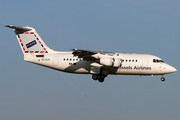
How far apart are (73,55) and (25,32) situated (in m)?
7.56

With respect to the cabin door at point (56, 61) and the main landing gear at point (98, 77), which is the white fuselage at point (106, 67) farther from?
the main landing gear at point (98, 77)

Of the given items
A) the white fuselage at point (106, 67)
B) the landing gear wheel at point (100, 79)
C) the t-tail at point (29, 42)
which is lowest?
the landing gear wheel at point (100, 79)

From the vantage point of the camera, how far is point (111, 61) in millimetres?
33250

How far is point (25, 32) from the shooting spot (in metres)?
37.3

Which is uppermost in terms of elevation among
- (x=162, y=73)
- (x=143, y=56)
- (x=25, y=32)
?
(x=25, y=32)

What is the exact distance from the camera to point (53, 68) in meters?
36.7

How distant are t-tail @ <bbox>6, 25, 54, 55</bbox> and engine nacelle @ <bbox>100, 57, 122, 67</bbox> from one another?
7.88 metres

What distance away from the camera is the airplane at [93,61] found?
3431 centimetres

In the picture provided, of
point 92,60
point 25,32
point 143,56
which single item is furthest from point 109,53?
point 25,32

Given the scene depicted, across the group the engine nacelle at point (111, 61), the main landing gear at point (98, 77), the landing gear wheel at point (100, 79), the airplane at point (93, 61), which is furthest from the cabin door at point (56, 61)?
the engine nacelle at point (111, 61)

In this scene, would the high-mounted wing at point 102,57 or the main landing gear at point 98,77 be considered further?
the main landing gear at point 98,77

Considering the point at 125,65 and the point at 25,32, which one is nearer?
the point at 125,65

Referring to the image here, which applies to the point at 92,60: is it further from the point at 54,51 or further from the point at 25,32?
the point at 25,32

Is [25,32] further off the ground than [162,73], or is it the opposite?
[25,32]
